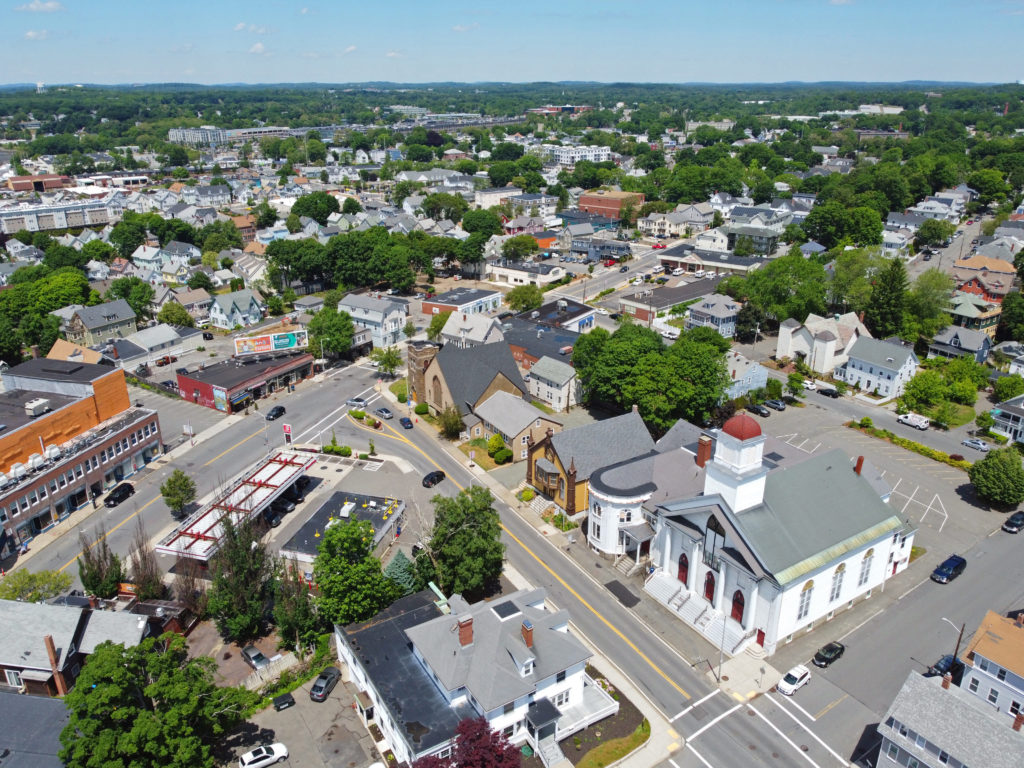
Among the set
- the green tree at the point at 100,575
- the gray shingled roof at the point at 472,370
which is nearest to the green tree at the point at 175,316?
the gray shingled roof at the point at 472,370

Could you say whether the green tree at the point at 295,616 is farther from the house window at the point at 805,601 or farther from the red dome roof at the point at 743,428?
the house window at the point at 805,601

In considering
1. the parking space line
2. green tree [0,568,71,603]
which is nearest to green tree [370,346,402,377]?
green tree [0,568,71,603]

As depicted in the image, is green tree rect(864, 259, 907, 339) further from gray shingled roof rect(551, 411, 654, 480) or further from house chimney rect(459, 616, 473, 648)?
house chimney rect(459, 616, 473, 648)

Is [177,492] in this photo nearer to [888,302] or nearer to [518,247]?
[888,302]

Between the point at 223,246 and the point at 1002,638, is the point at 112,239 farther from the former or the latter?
the point at 1002,638

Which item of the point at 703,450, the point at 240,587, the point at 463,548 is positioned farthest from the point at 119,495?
the point at 703,450

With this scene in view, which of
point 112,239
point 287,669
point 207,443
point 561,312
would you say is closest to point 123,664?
point 287,669

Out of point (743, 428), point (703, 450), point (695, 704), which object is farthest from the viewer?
point (703, 450)
